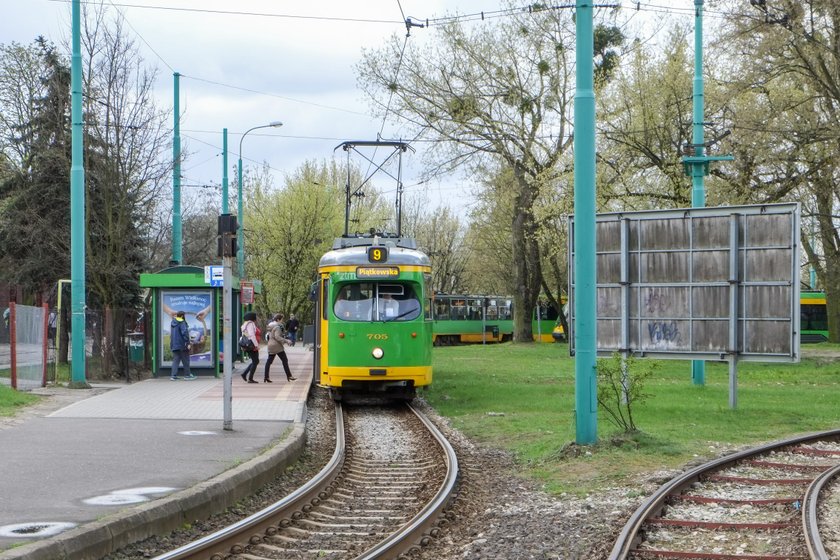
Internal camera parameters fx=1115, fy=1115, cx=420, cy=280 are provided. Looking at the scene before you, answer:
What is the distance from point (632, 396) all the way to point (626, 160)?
21.6 metres

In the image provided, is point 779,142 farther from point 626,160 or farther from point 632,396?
point 632,396

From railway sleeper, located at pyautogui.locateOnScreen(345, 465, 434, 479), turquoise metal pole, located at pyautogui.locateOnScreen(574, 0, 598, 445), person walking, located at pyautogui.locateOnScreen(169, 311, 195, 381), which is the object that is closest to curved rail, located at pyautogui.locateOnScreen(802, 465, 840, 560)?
turquoise metal pole, located at pyautogui.locateOnScreen(574, 0, 598, 445)

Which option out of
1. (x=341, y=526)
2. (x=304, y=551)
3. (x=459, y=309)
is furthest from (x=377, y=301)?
(x=459, y=309)

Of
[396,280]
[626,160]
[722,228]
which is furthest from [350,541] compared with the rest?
[626,160]

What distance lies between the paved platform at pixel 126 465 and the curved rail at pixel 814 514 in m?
4.82

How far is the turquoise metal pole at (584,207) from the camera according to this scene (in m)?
13.5

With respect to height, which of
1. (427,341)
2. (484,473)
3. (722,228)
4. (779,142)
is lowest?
(484,473)

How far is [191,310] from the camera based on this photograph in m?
25.9

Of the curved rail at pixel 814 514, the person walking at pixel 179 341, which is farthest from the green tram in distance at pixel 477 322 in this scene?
the curved rail at pixel 814 514

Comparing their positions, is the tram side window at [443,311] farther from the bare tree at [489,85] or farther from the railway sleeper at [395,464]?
the railway sleeper at [395,464]

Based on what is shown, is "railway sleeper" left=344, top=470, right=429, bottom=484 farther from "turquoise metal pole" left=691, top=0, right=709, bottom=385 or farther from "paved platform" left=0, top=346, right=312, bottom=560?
"turquoise metal pole" left=691, top=0, right=709, bottom=385

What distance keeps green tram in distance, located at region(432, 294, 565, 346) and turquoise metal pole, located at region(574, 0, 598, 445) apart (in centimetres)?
4713

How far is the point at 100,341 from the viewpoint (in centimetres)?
2534

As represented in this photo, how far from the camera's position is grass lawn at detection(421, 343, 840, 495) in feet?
42.5
